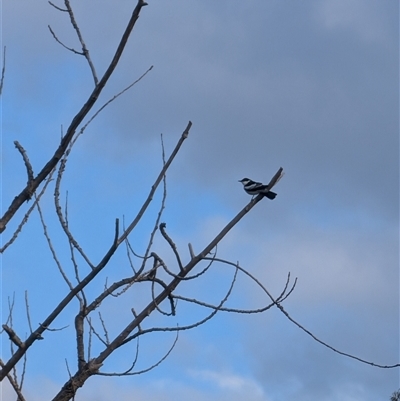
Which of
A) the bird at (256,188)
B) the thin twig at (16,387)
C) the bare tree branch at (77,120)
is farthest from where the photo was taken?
the bird at (256,188)

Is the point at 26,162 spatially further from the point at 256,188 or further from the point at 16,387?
the point at 256,188

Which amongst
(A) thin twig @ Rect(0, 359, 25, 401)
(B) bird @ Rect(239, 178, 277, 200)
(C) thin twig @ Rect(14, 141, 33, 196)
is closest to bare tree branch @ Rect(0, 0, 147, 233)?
(C) thin twig @ Rect(14, 141, 33, 196)

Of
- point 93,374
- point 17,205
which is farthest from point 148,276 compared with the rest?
point 17,205

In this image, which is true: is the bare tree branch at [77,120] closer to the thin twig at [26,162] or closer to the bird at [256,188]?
the thin twig at [26,162]

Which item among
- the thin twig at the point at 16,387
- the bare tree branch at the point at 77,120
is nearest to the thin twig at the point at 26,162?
the bare tree branch at the point at 77,120

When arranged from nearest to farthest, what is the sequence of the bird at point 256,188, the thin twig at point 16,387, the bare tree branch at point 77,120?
the bare tree branch at point 77,120 → the thin twig at point 16,387 → the bird at point 256,188

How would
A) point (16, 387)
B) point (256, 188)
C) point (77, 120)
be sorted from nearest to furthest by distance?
point (77, 120)
point (16, 387)
point (256, 188)

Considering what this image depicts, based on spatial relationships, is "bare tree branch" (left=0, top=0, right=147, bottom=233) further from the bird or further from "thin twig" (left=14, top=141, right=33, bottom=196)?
the bird

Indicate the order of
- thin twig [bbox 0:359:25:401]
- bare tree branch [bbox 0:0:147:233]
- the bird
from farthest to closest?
the bird, thin twig [bbox 0:359:25:401], bare tree branch [bbox 0:0:147:233]

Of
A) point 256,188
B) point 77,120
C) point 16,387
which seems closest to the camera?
point 77,120

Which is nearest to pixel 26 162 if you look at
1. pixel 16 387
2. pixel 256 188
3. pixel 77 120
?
pixel 77 120

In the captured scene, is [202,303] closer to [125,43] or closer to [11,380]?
[11,380]

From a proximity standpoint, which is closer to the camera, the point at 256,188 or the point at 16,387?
the point at 16,387

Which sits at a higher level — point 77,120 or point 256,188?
point 256,188
